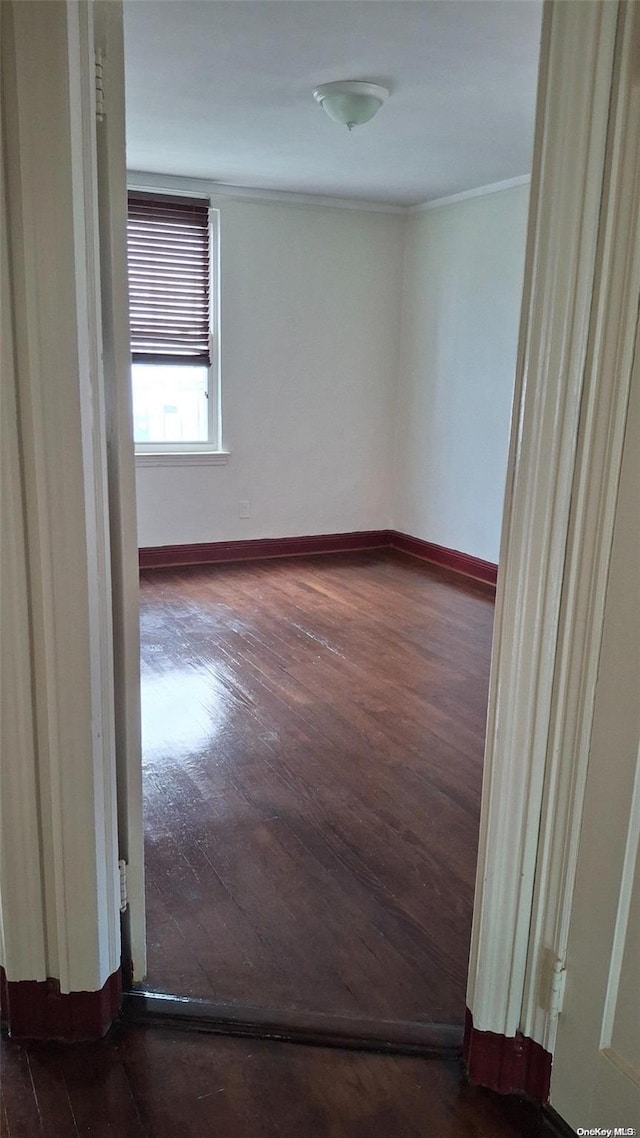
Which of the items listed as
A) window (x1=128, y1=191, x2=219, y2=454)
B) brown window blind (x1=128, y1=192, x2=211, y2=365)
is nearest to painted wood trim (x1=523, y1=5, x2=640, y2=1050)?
window (x1=128, y1=191, x2=219, y2=454)

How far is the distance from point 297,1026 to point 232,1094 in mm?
201

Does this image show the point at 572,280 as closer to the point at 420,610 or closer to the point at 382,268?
the point at 420,610

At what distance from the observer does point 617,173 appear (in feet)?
3.93

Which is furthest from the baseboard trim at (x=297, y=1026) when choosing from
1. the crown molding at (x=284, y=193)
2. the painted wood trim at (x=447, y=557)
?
the crown molding at (x=284, y=193)

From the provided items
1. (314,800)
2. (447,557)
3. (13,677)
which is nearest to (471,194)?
(447,557)

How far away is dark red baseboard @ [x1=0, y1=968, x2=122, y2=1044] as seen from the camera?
1602 mm

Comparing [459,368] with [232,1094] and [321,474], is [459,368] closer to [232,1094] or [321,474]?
[321,474]

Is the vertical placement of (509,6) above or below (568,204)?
above

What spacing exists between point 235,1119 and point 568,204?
162 centimetres

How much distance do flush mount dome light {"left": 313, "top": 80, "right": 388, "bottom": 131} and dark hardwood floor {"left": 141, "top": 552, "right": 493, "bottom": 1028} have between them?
229 cm

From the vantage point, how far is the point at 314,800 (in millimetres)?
2537

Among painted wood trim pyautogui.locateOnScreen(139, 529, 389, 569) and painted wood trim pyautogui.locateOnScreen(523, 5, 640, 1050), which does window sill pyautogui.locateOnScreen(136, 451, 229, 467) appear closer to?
painted wood trim pyautogui.locateOnScreen(139, 529, 389, 569)

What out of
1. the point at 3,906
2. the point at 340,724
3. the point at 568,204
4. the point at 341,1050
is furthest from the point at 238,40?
the point at 341,1050

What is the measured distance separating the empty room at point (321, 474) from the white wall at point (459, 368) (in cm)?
2
